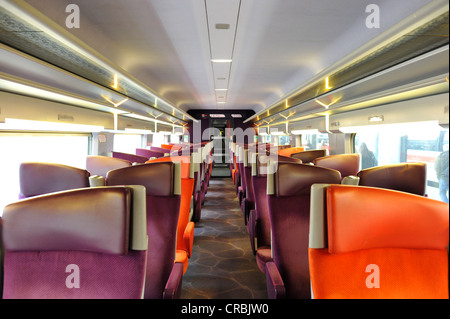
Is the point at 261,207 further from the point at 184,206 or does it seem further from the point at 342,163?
the point at 342,163

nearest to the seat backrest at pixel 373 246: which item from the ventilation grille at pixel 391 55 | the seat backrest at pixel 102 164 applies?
the ventilation grille at pixel 391 55

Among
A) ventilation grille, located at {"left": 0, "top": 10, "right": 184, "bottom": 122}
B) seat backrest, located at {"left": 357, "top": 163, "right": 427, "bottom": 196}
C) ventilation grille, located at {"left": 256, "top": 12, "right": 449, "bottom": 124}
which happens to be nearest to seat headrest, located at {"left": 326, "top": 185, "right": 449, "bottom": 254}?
ventilation grille, located at {"left": 256, "top": 12, "right": 449, "bottom": 124}

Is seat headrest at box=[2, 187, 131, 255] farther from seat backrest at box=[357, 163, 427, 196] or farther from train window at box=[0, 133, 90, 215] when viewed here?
seat backrest at box=[357, 163, 427, 196]

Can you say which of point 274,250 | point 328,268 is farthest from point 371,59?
point 328,268

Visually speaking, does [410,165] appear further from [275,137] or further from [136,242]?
[275,137]

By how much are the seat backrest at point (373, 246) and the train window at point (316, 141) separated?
17.0 feet

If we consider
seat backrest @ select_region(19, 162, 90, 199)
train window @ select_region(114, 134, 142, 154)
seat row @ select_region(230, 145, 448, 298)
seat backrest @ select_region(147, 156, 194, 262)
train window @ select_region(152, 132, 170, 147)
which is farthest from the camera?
train window @ select_region(152, 132, 170, 147)

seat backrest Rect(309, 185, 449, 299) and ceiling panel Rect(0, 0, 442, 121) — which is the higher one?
ceiling panel Rect(0, 0, 442, 121)

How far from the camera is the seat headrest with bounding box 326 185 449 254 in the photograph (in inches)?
45.4

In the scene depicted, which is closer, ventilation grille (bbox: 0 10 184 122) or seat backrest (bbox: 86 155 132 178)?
ventilation grille (bbox: 0 10 184 122)

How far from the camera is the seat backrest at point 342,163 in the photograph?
3324 mm

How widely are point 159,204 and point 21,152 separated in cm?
227

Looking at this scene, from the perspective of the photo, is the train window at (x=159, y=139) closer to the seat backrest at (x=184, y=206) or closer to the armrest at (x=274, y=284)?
the seat backrest at (x=184, y=206)
